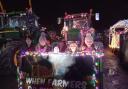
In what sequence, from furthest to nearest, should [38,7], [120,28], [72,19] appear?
1. [38,7]
2. [120,28]
3. [72,19]

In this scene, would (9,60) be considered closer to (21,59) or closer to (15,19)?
(15,19)

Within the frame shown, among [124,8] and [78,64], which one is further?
[124,8]

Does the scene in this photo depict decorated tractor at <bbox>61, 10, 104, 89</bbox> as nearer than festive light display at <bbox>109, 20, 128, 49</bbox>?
Yes

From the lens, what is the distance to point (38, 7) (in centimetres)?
4091

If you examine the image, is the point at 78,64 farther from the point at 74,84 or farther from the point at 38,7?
the point at 38,7

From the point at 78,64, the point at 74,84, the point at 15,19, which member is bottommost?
the point at 74,84

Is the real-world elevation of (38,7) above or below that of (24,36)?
above

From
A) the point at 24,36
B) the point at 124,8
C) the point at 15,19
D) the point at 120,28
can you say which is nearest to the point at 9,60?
the point at 24,36

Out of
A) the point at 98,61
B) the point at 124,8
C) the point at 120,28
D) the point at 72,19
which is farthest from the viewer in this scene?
the point at 124,8

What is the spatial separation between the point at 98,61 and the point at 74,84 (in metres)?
0.78

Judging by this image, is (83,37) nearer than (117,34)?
Yes

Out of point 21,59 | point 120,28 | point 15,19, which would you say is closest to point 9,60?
point 15,19

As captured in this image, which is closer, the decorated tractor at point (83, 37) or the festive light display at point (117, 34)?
the decorated tractor at point (83, 37)

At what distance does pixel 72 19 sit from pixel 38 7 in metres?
20.6
